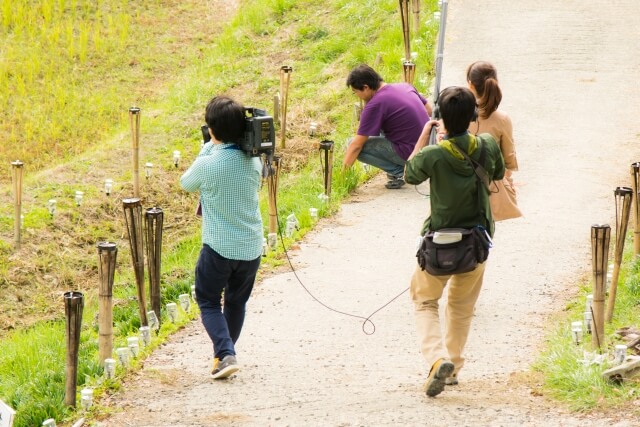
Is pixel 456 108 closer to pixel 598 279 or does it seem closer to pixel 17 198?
pixel 598 279

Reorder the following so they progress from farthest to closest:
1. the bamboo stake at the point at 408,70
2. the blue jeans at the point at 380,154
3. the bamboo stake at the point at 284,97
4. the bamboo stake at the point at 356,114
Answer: the bamboo stake at the point at 356,114, the bamboo stake at the point at 284,97, the bamboo stake at the point at 408,70, the blue jeans at the point at 380,154

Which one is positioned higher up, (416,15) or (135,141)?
(416,15)

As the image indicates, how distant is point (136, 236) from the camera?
243 inches

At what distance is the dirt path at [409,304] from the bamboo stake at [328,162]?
23 centimetres

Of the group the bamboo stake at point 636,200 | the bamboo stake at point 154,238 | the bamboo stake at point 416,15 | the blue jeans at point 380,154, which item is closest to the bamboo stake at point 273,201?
the blue jeans at point 380,154

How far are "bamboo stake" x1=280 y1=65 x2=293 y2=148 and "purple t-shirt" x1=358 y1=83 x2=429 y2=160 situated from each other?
2061mm

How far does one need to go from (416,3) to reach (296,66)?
5.91 feet

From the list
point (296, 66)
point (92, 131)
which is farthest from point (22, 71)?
point (296, 66)

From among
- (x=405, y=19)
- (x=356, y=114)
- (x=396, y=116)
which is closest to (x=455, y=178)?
(x=396, y=116)

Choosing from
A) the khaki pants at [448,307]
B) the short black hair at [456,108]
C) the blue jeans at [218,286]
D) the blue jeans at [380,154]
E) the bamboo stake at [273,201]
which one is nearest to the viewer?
the short black hair at [456,108]

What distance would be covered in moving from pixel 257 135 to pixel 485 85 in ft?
4.37

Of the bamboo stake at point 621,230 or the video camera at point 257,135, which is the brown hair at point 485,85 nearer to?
the bamboo stake at point 621,230

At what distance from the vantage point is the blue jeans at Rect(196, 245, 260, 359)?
529 centimetres

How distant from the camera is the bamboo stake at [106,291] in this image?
18.0ft
